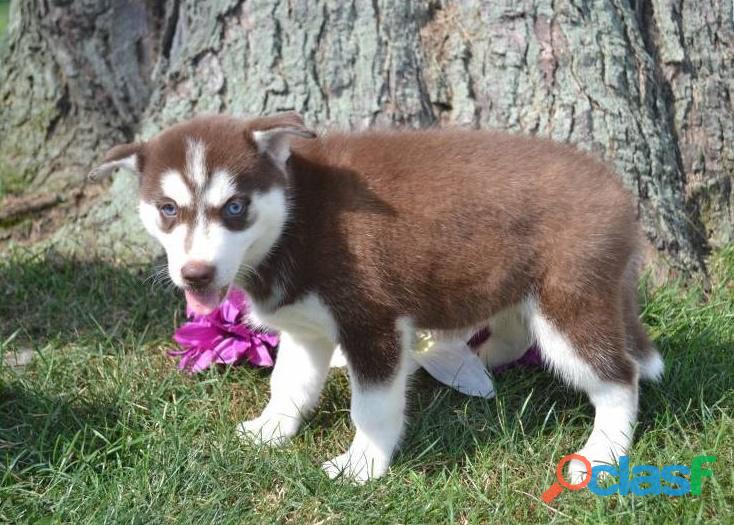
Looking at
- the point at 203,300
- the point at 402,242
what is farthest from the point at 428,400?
the point at 203,300

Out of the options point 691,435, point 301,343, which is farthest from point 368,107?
point 691,435

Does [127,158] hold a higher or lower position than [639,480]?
higher

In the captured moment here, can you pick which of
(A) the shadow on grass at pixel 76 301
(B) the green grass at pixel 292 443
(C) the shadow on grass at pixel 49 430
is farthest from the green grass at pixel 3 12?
(C) the shadow on grass at pixel 49 430

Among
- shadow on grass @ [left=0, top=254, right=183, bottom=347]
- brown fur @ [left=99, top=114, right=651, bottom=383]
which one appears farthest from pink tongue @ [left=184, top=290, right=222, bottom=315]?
shadow on grass @ [left=0, top=254, right=183, bottom=347]

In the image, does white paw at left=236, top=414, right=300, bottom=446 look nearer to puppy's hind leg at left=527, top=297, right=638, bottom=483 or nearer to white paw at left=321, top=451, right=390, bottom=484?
white paw at left=321, top=451, right=390, bottom=484

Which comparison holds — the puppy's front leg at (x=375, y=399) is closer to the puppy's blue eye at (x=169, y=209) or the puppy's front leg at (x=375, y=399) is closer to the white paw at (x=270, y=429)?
the white paw at (x=270, y=429)

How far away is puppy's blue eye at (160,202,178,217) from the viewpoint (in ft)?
12.9

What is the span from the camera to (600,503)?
3836 mm

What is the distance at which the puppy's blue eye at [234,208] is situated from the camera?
3.90 meters

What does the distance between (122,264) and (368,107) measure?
1794mm

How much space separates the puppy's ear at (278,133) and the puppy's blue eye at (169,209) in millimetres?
431

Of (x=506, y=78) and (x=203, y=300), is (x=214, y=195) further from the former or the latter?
(x=506, y=78)

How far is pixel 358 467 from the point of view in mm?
4230

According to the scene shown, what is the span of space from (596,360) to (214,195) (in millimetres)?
1829
